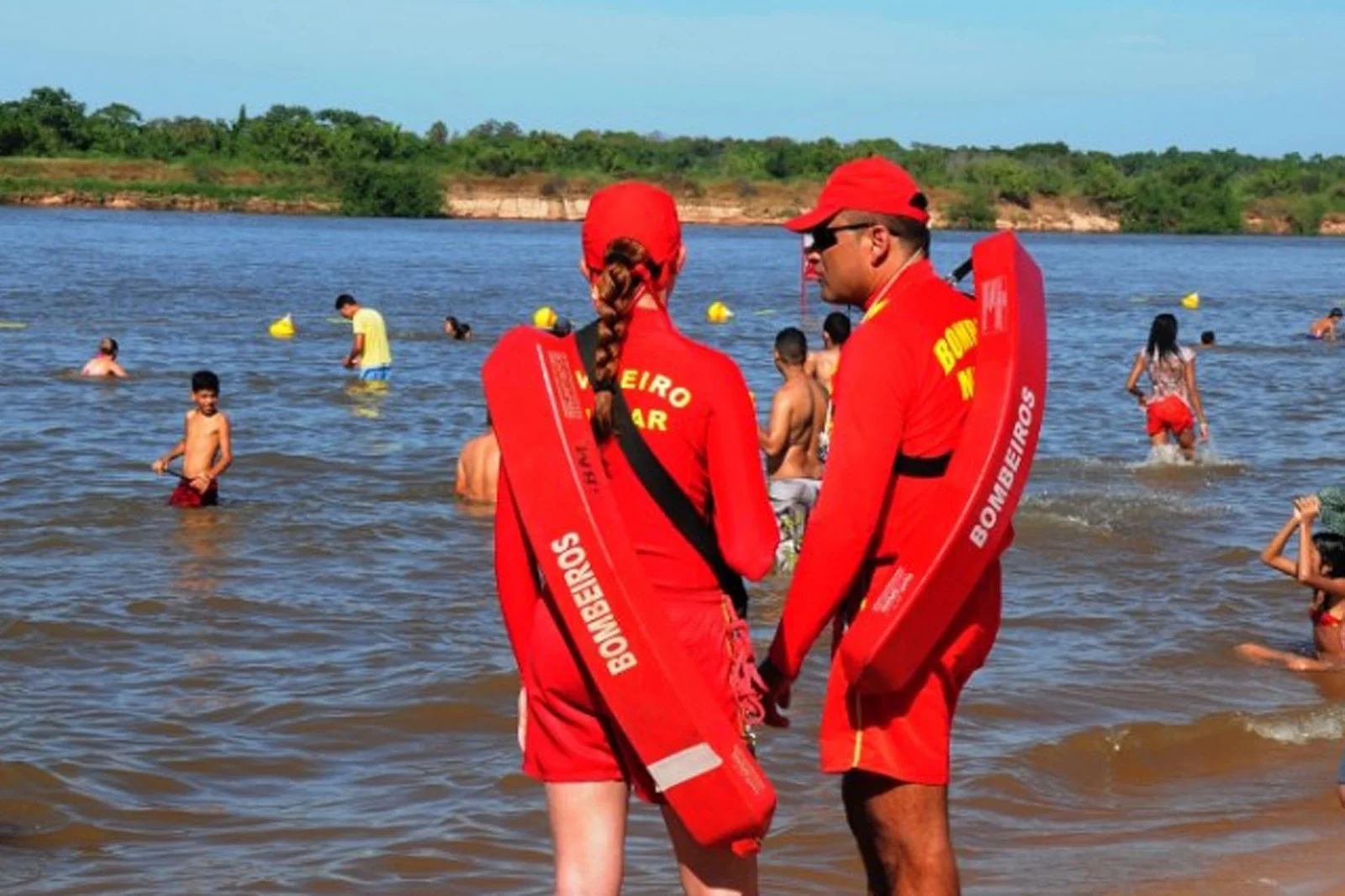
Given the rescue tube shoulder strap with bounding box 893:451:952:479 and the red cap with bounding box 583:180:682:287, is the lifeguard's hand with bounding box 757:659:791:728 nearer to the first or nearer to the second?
the rescue tube shoulder strap with bounding box 893:451:952:479

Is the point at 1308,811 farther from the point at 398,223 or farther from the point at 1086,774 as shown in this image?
the point at 398,223

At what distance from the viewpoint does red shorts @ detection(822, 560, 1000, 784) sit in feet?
14.1

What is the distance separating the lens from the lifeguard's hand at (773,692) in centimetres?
425

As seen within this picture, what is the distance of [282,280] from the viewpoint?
4512 cm

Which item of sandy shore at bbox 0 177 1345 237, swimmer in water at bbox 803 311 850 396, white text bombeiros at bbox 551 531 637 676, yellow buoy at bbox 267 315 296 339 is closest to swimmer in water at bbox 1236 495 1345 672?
swimmer in water at bbox 803 311 850 396

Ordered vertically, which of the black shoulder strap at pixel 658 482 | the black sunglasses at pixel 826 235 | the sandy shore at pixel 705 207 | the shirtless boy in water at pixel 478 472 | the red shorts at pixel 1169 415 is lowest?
the sandy shore at pixel 705 207

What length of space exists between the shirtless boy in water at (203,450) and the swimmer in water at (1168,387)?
22.5ft

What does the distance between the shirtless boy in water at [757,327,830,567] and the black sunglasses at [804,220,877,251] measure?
6600mm

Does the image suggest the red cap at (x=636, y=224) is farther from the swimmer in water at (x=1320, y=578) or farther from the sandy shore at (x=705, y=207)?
the sandy shore at (x=705, y=207)

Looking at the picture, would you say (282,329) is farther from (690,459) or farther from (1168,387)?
(690,459)

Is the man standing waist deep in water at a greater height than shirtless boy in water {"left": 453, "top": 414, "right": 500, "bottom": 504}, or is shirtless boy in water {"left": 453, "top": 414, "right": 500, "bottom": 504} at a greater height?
the man standing waist deep in water

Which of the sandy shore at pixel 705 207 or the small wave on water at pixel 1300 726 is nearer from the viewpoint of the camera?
the small wave on water at pixel 1300 726

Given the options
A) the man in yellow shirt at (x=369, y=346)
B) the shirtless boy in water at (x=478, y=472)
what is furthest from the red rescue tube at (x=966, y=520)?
the man in yellow shirt at (x=369, y=346)

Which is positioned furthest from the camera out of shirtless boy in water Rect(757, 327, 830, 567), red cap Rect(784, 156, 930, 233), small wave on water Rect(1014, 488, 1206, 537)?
small wave on water Rect(1014, 488, 1206, 537)
